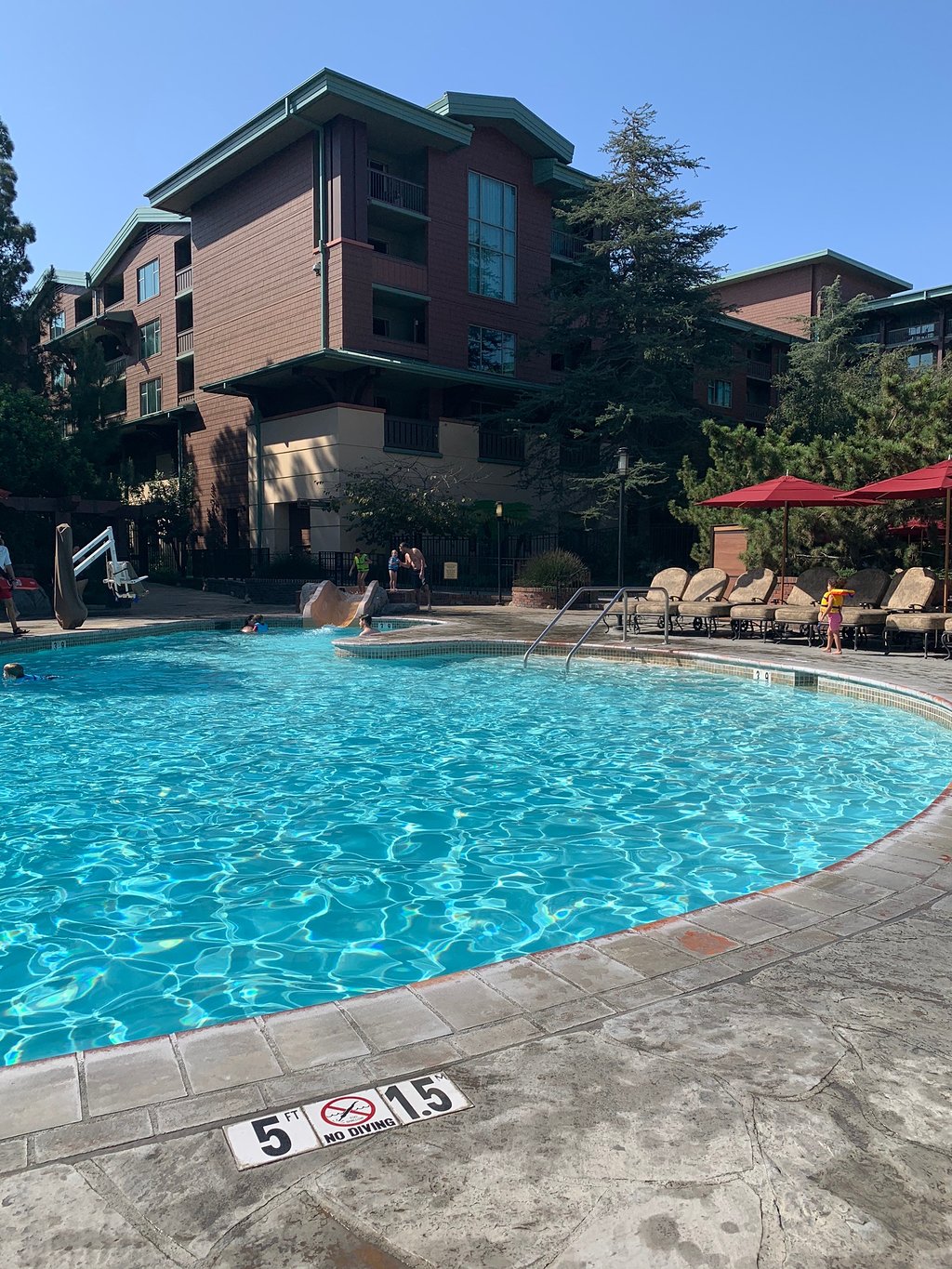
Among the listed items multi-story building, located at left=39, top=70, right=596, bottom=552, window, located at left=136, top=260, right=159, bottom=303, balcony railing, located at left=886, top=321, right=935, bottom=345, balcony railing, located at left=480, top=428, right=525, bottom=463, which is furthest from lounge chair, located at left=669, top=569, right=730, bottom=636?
balcony railing, located at left=886, top=321, right=935, bottom=345

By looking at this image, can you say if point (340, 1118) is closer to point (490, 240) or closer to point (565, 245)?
point (490, 240)

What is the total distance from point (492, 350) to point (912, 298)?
83.5 feet

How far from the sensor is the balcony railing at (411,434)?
28.0 meters

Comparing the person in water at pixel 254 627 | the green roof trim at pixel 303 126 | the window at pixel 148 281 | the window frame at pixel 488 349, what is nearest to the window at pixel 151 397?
the window at pixel 148 281

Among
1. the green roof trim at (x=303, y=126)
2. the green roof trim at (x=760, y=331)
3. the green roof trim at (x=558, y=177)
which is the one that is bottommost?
the green roof trim at (x=760, y=331)

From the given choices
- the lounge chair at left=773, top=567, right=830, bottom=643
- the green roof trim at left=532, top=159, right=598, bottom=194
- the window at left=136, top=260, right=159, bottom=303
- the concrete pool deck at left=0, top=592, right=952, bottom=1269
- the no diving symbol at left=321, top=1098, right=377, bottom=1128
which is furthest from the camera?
the window at left=136, top=260, right=159, bottom=303

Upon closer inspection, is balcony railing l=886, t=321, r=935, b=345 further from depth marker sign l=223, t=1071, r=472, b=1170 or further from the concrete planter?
depth marker sign l=223, t=1071, r=472, b=1170

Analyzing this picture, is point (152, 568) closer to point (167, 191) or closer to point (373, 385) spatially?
point (373, 385)

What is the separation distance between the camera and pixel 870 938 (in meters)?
3.36

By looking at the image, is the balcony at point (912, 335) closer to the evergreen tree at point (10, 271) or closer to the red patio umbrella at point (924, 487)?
the red patio umbrella at point (924, 487)

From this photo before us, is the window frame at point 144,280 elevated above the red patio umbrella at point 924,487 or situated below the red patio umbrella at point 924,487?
above

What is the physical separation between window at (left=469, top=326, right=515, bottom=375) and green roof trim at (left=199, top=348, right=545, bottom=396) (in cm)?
53

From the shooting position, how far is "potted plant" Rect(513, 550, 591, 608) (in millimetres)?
22797

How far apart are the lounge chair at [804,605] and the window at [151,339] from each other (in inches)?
1188
